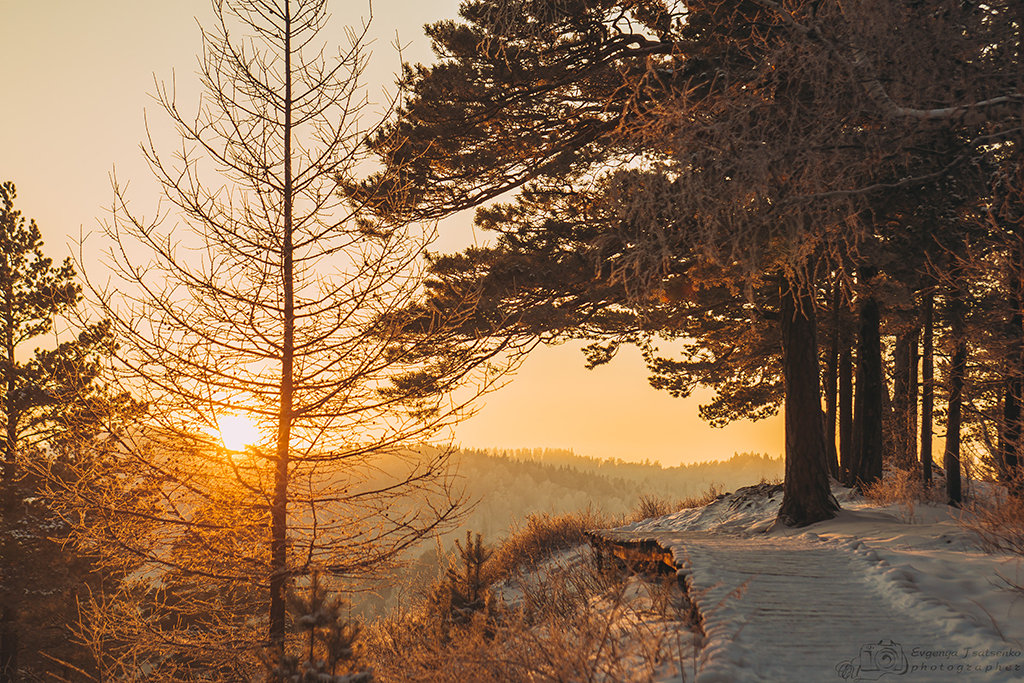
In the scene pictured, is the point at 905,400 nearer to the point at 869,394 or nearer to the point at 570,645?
the point at 869,394

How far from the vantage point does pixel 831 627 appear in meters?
5.22

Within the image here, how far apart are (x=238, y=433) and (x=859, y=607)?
252 inches

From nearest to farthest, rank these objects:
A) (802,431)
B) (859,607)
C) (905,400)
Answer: (859,607)
(802,431)
(905,400)

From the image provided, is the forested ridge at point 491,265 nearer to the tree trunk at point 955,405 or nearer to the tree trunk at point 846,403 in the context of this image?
the tree trunk at point 955,405

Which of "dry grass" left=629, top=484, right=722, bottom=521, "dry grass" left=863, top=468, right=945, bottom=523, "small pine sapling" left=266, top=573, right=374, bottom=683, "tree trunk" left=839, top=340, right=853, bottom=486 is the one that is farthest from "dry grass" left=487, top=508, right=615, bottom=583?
"small pine sapling" left=266, top=573, right=374, bottom=683

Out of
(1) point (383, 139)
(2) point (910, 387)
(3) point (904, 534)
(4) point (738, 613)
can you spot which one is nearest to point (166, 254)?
(1) point (383, 139)

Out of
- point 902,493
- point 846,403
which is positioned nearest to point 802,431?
point 902,493

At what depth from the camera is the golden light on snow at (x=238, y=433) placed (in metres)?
6.91

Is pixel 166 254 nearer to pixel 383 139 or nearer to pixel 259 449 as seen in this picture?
pixel 259 449

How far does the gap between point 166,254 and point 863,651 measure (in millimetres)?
7396

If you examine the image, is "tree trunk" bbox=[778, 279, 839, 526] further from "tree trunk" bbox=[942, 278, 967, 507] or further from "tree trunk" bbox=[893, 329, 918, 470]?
"tree trunk" bbox=[893, 329, 918, 470]

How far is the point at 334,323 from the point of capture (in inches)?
286

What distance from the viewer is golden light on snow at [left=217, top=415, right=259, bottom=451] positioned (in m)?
6.91

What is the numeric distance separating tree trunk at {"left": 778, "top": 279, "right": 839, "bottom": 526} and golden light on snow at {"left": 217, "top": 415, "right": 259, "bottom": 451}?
8.66 m
